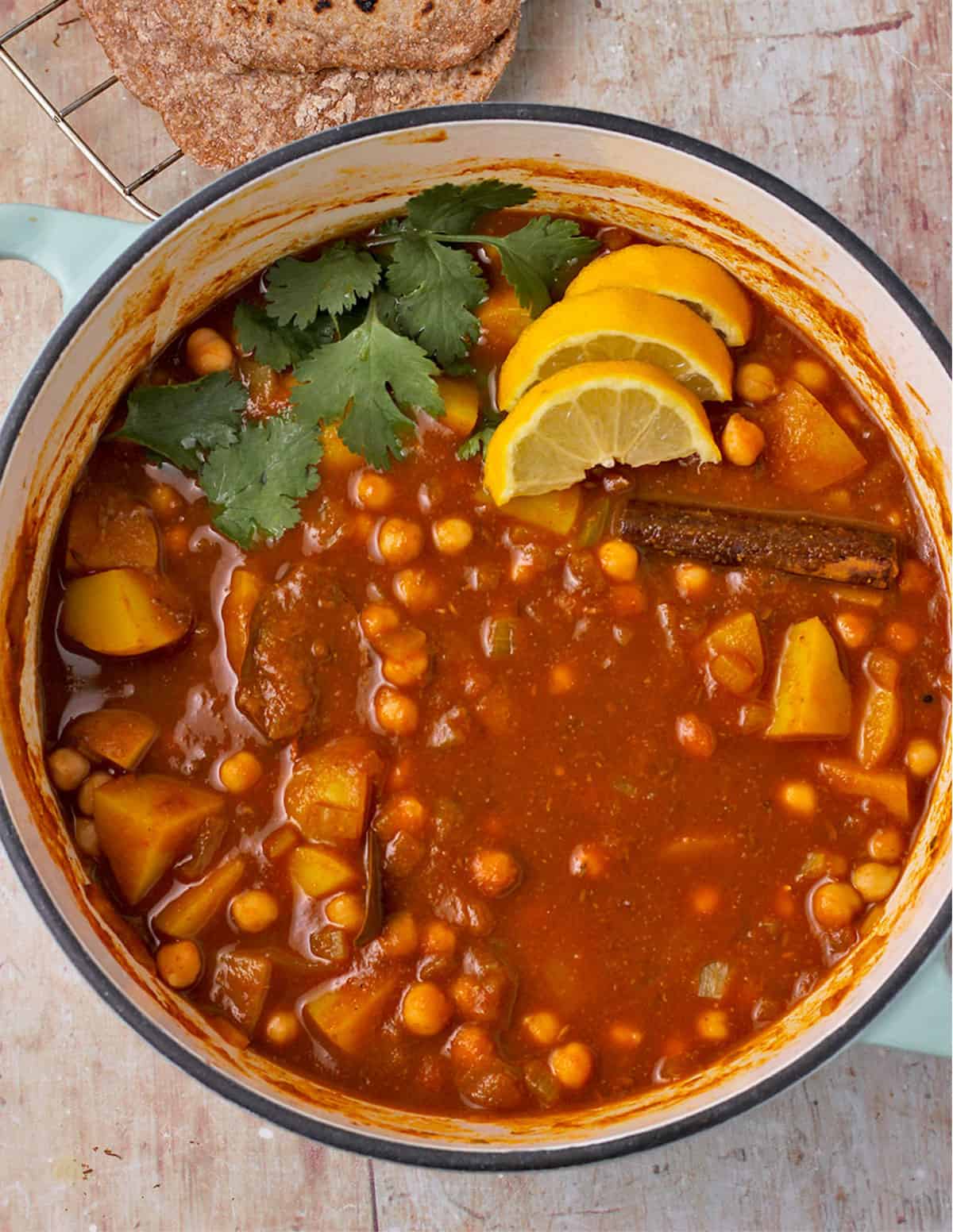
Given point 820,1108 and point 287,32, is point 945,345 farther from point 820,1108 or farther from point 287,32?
point 820,1108

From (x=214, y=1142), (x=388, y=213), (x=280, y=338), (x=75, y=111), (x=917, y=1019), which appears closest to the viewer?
(x=917, y=1019)

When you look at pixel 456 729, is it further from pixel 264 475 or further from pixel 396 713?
pixel 264 475

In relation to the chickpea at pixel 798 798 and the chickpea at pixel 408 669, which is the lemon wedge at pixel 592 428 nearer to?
the chickpea at pixel 408 669

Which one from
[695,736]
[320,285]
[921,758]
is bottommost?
[921,758]

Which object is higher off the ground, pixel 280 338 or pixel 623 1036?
pixel 280 338

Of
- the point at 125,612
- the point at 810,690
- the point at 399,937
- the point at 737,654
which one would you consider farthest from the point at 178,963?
the point at 810,690

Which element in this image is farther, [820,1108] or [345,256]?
[820,1108]

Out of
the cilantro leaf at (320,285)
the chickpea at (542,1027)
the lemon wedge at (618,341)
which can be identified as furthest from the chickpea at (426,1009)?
the cilantro leaf at (320,285)

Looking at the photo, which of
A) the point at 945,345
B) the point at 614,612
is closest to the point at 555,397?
the point at 614,612
